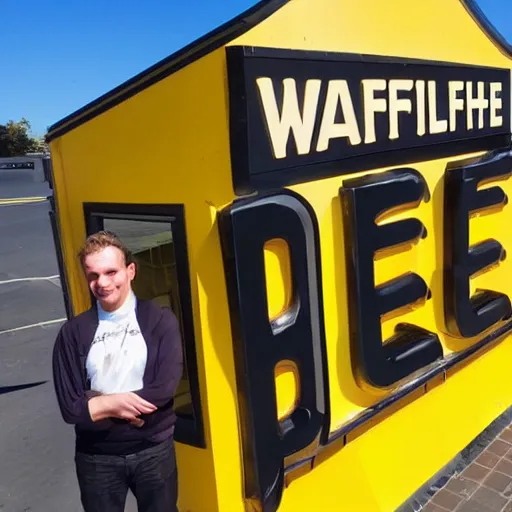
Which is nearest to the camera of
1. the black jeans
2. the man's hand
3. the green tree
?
the man's hand

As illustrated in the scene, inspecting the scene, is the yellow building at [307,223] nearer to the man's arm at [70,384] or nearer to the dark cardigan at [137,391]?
the dark cardigan at [137,391]

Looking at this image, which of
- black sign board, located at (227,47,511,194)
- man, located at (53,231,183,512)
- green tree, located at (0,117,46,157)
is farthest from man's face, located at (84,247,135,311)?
green tree, located at (0,117,46,157)

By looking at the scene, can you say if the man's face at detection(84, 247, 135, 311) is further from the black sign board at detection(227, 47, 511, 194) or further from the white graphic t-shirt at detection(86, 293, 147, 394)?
the black sign board at detection(227, 47, 511, 194)

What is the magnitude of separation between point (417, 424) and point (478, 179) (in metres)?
1.47

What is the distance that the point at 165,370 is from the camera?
6.60 ft

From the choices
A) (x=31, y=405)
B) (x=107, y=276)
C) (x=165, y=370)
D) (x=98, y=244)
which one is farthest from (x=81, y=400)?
(x=31, y=405)

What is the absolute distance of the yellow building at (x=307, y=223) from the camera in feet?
7.05

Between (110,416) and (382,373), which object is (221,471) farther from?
(382,373)

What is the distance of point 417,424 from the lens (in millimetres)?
3211

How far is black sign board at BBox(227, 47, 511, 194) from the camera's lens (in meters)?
2.09

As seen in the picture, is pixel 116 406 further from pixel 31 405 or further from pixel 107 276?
pixel 31 405

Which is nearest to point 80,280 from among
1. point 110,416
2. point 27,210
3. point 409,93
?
point 110,416

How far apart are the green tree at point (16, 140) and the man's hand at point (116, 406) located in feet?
135

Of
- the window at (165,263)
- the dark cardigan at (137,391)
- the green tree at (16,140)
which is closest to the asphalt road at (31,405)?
the window at (165,263)
